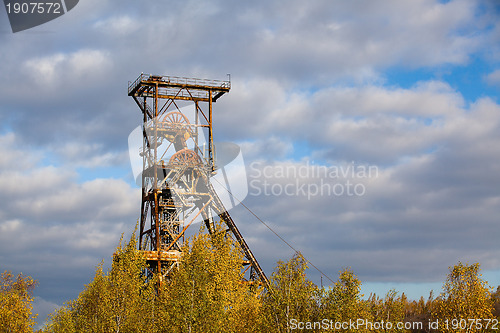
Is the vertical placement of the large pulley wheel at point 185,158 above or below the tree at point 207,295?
above

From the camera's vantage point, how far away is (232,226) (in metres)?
67.5

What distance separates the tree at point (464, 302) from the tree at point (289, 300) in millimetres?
11448

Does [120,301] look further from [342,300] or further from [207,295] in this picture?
[342,300]

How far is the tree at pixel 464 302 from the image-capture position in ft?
124

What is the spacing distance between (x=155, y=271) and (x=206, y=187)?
37.3ft

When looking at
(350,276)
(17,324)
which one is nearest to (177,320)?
(350,276)

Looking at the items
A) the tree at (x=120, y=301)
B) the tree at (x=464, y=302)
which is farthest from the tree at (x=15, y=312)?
the tree at (x=464, y=302)

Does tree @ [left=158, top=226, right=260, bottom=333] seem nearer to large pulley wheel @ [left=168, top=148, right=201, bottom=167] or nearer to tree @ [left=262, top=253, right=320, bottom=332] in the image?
tree @ [left=262, top=253, right=320, bottom=332]

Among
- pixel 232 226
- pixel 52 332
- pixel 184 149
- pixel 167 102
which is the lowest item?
pixel 52 332

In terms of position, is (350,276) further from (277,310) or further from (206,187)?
(206,187)

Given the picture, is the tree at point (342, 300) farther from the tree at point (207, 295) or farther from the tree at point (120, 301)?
the tree at point (120, 301)

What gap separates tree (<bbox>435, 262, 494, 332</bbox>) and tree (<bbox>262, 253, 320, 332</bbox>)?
37.6ft

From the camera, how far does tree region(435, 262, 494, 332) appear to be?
124 ft

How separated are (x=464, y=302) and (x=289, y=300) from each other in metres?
13.7
